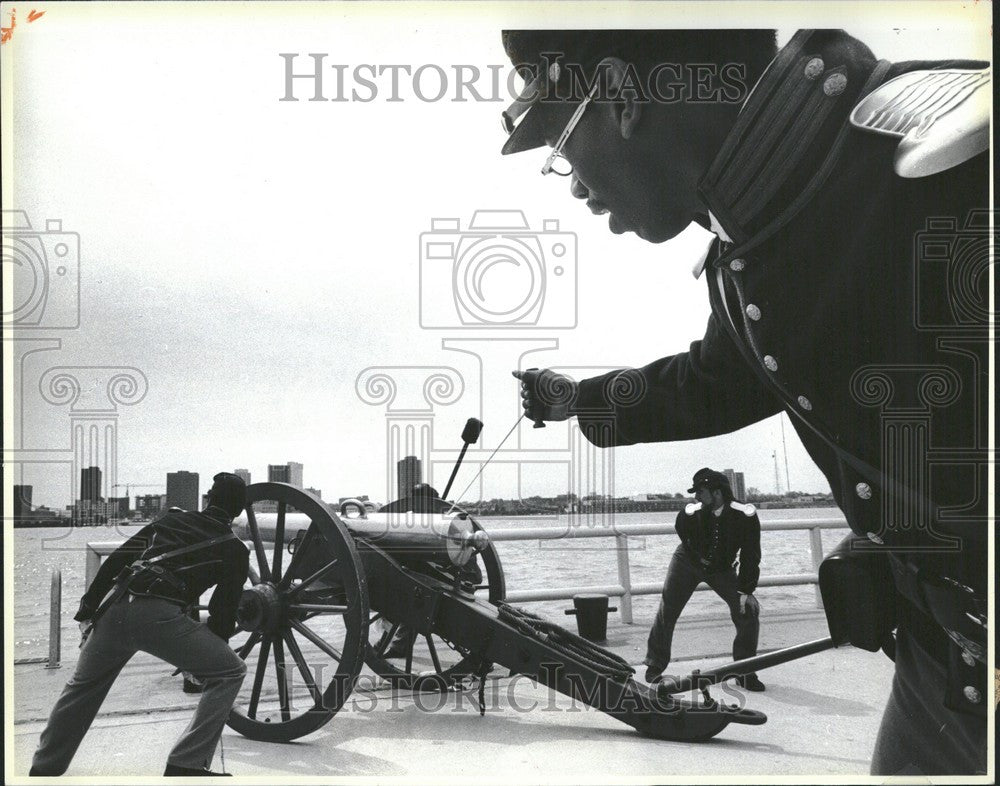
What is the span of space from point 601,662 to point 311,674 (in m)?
0.94

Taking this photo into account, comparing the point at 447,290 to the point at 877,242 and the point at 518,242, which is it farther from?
the point at 877,242

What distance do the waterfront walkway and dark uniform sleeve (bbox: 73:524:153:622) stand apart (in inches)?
5.7

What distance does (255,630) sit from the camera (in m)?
3.28

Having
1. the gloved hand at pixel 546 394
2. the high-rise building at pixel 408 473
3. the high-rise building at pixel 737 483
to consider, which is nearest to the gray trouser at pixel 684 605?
the high-rise building at pixel 737 483

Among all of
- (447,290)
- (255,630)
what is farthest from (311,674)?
(447,290)

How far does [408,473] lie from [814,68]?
1480 millimetres

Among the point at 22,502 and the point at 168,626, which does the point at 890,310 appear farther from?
the point at 22,502

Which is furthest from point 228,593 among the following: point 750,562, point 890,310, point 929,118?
point 929,118

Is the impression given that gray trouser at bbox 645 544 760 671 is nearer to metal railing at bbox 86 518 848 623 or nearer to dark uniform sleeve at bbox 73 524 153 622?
metal railing at bbox 86 518 848 623

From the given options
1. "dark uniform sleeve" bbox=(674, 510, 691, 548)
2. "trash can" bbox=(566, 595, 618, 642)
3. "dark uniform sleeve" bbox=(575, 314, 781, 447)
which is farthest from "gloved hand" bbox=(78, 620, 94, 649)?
"dark uniform sleeve" bbox=(674, 510, 691, 548)

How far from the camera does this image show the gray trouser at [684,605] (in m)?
3.04

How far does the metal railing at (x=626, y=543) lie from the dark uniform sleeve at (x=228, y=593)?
308 mm

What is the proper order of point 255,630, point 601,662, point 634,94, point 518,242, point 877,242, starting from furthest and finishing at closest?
point 255,630 → point 601,662 → point 518,242 → point 634,94 → point 877,242

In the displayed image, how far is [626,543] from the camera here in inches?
117
